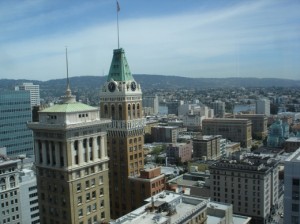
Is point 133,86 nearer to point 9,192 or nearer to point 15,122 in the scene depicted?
point 9,192

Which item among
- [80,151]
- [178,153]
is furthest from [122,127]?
[178,153]

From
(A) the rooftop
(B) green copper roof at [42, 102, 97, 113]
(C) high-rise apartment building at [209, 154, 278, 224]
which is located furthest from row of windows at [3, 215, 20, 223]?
(C) high-rise apartment building at [209, 154, 278, 224]

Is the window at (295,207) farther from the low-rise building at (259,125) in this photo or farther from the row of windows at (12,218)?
the low-rise building at (259,125)

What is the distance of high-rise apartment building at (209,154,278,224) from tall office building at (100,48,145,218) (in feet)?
70.8

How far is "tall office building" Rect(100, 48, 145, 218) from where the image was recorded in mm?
48000

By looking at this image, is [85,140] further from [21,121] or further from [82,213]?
[21,121]

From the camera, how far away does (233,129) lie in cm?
14562

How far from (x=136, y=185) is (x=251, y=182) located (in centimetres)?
2534

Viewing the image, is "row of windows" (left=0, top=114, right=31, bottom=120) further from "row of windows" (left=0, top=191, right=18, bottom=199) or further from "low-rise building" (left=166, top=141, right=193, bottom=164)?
"row of windows" (left=0, top=191, right=18, bottom=199)

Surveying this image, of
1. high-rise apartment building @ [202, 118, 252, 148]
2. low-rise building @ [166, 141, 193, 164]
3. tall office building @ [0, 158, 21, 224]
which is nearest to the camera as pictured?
tall office building @ [0, 158, 21, 224]

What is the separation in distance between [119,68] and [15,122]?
228 feet

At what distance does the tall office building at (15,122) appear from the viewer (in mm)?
105938

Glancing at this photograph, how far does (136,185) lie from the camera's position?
47.6m

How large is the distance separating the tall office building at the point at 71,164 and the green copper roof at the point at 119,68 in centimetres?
1578
